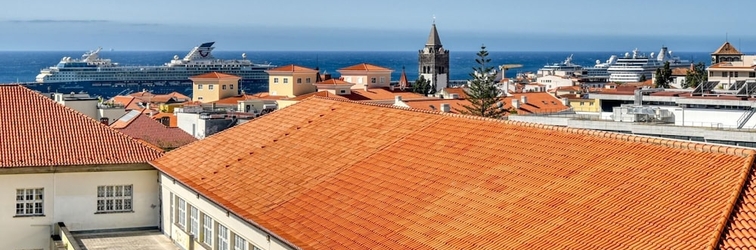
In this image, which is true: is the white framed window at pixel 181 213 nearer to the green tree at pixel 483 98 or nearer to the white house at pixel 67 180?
the white house at pixel 67 180

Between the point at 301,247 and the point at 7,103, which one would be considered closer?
the point at 301,247

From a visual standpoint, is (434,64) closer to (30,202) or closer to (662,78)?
(662,78)

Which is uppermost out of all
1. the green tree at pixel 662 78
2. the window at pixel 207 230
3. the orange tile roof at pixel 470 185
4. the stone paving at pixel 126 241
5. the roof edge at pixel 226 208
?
the green tree at pixel 662 78

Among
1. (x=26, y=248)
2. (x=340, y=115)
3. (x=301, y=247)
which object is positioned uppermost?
(x=340, y=115)

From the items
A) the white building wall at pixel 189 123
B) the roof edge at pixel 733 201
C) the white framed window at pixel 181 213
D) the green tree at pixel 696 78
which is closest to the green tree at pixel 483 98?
the white building wall at pixel 189 123

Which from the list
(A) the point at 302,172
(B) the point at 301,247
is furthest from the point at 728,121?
(B) the point at 301,247

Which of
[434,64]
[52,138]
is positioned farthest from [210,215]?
[434,64]

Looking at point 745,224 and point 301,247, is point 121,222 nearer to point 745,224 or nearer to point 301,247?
point 301,247
